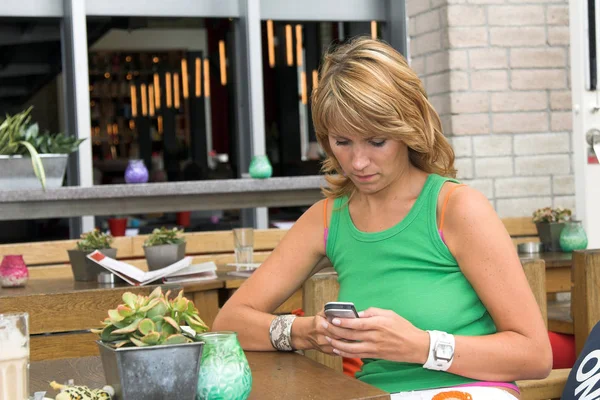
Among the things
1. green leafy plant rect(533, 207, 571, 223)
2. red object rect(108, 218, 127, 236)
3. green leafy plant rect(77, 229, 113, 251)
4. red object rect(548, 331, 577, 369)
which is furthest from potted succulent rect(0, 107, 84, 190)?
red object rect(548, 331, 577, 369)

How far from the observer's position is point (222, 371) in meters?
1.30

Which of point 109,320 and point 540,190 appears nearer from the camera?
point 109,320

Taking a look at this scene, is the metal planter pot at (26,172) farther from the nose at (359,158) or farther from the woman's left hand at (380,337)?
the woman's left hand at (380,337)

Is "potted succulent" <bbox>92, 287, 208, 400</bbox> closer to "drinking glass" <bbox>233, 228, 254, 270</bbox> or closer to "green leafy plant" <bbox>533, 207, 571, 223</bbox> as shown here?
"drinking glass" <bbox>233, 228, 254, 270</bbox>

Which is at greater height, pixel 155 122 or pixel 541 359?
pixel 155 122

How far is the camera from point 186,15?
5.22 m

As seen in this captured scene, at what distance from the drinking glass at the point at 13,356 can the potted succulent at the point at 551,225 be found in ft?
8.51

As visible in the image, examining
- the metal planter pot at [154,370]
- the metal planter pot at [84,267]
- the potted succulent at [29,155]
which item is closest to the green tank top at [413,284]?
the metal planter pot at [154,370]

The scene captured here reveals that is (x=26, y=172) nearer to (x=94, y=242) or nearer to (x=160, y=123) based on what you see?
(x=94, y=242)

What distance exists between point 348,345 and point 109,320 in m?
0.48

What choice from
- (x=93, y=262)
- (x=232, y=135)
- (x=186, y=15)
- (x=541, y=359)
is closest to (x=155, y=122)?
(x=232, y=135)

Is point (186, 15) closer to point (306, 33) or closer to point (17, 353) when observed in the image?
point (17, 353)

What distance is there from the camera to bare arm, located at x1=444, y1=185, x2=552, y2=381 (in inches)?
66.0

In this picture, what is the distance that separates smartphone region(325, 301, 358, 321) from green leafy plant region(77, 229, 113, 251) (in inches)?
67.5
